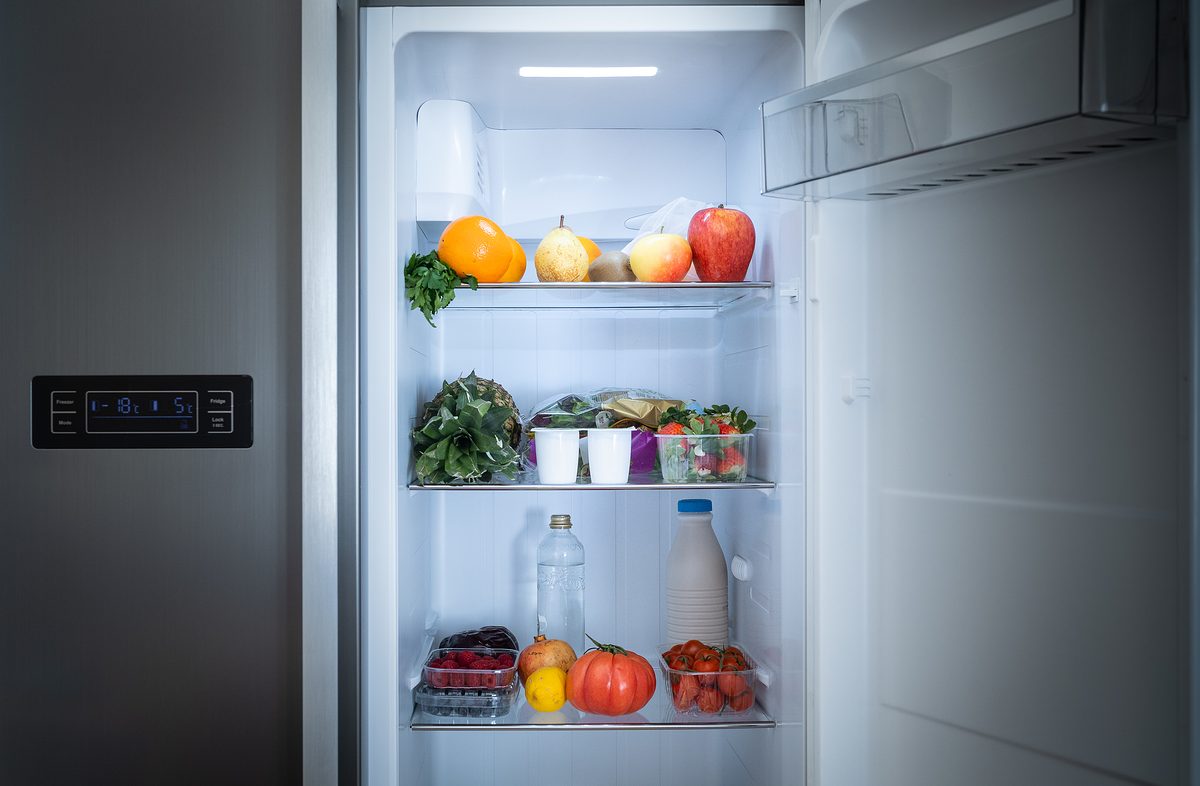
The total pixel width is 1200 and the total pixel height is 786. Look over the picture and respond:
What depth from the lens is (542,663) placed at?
1.42 metres

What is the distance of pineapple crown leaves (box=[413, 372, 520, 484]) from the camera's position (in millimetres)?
1297

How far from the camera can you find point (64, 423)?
104cm

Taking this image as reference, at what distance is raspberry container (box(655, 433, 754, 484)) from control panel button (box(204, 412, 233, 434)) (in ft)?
2.17

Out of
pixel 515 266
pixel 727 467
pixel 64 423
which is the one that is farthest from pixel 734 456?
pixel 64 423

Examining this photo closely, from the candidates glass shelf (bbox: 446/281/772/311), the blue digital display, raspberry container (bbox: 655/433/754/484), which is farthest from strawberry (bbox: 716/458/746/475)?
the blue digital display

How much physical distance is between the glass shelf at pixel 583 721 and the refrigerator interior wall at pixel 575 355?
4 cm

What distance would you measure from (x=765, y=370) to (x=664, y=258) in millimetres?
255

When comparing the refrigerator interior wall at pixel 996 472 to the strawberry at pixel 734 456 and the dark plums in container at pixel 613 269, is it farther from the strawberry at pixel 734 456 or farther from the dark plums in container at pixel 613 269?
the dark plums in container at pixel 613 269

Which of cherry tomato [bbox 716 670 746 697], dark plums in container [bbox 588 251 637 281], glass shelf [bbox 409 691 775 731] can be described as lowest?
glass shelf [bbox 409 691 775 731]

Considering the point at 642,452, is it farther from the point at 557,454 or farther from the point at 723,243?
the point at 723,243

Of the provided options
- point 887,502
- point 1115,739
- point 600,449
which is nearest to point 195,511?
point 600,449

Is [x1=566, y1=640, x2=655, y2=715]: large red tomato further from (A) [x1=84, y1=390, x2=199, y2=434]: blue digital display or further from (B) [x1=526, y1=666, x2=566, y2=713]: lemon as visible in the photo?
(A) [x1=84, y1=390, x2=199, y2=434]: blue digital display

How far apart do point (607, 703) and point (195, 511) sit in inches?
27.9

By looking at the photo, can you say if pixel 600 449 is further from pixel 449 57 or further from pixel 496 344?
pixel 449 57
